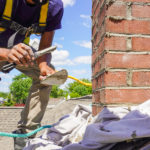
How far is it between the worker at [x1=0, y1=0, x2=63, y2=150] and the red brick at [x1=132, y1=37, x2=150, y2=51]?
2.52ft

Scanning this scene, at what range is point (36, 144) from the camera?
1401 mm

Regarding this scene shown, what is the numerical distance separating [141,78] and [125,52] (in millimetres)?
178

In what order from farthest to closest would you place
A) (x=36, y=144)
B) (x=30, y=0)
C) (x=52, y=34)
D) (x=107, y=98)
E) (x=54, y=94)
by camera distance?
1. (x=54, y=94)
2. (x=52, y=34)
3. (x=30, y=0)
4. (x=36, y=144)
5. (x=107, y=98)

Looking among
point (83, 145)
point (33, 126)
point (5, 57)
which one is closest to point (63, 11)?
point (5, 57)

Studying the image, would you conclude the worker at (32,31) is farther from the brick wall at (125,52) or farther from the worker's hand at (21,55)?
the brick wall at (125,52)

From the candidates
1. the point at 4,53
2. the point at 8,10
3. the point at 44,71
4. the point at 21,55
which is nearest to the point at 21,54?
the point at 21,55

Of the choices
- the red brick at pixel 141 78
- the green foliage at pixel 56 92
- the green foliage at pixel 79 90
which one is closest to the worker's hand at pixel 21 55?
the red brick at pixel 141 78

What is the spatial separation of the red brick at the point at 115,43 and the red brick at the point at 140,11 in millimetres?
173

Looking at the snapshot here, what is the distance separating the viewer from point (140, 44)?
4.09 feet

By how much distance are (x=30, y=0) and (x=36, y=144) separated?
1260 millimetres

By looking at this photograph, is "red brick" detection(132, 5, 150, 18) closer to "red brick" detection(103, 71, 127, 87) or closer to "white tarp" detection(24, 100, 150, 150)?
"red brick" detection(103, 71, 127, 87)

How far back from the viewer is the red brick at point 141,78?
3.99 feet

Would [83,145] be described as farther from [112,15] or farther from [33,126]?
[33,126]

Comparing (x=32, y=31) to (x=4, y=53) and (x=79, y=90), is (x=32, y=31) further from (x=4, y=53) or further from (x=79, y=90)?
(x=79, y=90)
